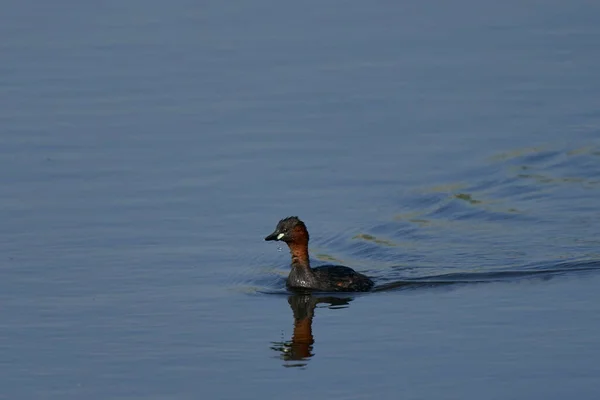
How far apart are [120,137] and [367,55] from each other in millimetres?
6719

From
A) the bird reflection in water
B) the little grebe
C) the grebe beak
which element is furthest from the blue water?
the grebe beak

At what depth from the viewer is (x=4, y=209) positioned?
20.1 metres

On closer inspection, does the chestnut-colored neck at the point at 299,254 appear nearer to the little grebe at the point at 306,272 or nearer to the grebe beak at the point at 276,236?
the little grebe at the point at 306,272

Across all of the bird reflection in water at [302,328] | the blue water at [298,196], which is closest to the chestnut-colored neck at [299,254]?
the blue water at [298,196]

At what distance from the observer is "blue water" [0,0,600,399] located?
14.6 metres

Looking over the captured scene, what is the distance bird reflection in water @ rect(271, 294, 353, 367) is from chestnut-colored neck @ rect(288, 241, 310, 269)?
0.50 m

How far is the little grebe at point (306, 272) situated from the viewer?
1786cm

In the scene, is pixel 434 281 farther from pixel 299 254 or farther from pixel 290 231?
pixel 290 231

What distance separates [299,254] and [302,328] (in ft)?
7.97

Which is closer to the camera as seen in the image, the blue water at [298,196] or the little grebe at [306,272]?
the blue water at [298,196]

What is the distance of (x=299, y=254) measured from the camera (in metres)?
18.5

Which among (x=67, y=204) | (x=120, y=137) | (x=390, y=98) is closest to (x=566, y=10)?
(x=390, y=98)

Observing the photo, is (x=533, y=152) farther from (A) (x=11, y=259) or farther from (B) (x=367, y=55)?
(A) (x=11, y=259)

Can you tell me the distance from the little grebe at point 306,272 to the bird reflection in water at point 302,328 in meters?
0.18
